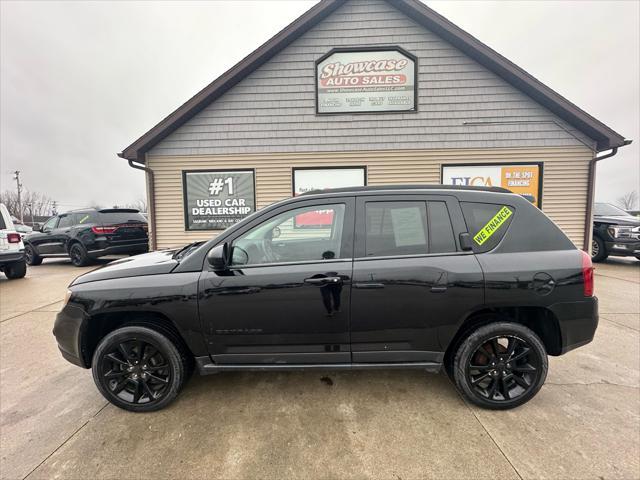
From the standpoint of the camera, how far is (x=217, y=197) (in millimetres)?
7578

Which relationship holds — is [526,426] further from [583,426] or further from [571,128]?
[571,128]

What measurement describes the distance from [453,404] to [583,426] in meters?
0.86

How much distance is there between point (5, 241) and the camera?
6527 millimetres

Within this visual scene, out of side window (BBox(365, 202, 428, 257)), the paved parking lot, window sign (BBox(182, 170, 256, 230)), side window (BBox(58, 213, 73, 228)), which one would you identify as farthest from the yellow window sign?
side window (BBox(58, 213, 73, 228))

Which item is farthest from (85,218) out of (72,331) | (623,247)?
(623,247)

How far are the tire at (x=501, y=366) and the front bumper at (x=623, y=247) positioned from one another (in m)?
8.15

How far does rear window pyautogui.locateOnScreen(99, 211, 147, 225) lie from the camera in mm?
8383

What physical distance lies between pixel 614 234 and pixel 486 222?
8.42 m

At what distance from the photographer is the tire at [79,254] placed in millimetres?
8211

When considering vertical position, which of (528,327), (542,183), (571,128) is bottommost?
(528,327)

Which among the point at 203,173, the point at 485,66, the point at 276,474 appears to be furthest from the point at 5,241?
the point at 485,66

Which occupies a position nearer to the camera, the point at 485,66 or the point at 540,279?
the point at 540,279

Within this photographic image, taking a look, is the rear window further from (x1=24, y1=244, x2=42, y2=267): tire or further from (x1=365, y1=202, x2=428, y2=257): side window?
(x1=365, y1=202, x2=428, y2=257): side window

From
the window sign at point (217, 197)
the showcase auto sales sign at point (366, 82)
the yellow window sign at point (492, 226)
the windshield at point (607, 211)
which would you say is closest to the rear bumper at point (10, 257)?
the window sign at point (217, 197)
